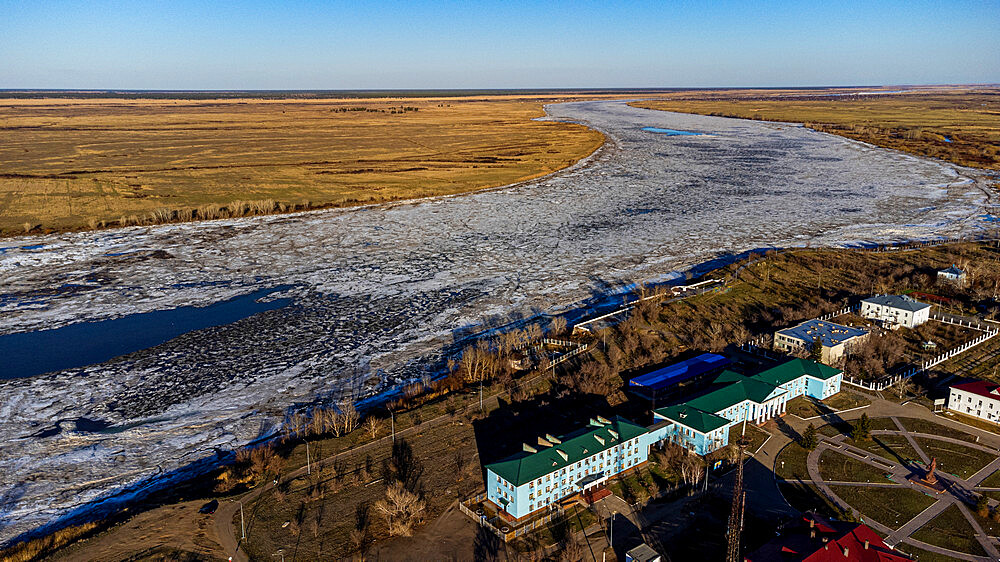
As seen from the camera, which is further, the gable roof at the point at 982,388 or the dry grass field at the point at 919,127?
the dry grass field at the point at 919,127

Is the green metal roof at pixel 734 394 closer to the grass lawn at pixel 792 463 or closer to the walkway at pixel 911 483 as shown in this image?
the grass lawn at pixel 792 463

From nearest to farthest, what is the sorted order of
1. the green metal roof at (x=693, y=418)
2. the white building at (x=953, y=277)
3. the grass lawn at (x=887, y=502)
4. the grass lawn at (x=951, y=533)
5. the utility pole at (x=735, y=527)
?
→ the utility pole at (x=735, y=527)
the grass lawn at (x=951, y=533)
the grass lawn at (x=887, y=502)
the green metal roof at (x=693, y=418)
the white building at (x=953, y=277)

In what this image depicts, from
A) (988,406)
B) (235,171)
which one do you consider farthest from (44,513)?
(235,171)

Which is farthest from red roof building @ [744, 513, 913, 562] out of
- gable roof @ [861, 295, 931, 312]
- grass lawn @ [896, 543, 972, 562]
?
gable roof @ [861, 295, 931, 312]

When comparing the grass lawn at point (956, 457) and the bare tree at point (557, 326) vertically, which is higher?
the bare tree at point (557, 326)

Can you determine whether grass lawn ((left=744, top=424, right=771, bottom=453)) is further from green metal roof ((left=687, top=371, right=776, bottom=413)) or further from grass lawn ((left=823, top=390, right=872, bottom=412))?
grass lawn ((left=823, top=390, right=872, bottom=412))

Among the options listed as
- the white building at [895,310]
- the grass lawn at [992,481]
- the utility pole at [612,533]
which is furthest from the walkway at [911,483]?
the white building at [895,310]

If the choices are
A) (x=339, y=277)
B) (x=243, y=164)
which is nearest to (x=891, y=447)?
(x=339, y=277)

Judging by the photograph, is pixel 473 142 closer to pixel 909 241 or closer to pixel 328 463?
pixel 909 241
